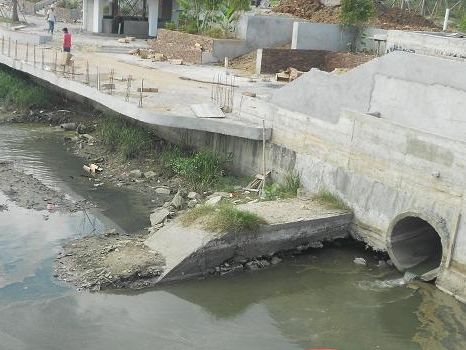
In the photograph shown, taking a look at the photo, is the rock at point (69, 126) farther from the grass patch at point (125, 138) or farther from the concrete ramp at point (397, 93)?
the concrete ramp at point (397, 93)

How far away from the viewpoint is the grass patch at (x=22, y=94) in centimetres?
2585

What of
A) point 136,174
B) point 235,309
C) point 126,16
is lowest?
point 235,309

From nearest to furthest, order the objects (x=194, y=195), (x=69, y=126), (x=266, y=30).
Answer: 1. (x=194, y=195)
2. (x=69, y=126)
3. (x=266, y=30)

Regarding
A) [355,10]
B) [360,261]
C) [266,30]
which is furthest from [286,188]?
[266,30]

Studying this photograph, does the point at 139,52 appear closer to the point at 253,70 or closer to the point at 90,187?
the point at 253,70

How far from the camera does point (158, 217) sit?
1510cm

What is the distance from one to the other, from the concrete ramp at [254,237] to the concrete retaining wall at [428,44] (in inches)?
244

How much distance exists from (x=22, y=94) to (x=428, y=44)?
626 inches

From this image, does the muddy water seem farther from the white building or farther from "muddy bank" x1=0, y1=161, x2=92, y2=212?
the white building

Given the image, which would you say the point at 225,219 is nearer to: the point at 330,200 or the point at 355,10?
the point at 330,200

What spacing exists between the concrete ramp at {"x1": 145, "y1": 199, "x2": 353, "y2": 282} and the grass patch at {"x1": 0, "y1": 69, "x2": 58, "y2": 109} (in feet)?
47.6

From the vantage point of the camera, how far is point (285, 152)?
54.0 feet

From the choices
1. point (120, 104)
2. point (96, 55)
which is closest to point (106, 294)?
→ point (120, 104)

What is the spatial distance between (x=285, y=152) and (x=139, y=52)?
14.2m
